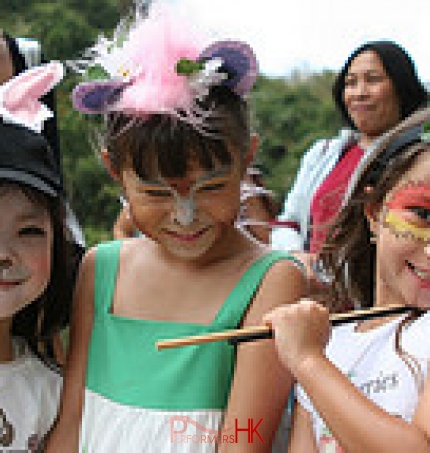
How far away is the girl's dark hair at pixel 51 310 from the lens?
1678 mm

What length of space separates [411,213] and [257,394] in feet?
1.43

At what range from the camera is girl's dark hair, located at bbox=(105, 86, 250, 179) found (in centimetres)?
158

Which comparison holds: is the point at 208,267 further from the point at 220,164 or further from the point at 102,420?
the point at 102,420

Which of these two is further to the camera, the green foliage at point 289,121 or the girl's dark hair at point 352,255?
the green foliage at point 289,121

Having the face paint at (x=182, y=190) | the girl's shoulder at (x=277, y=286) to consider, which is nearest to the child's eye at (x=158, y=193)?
the face paint at (x=182, y=190)

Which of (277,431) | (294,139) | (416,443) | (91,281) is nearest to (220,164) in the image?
(91,281)

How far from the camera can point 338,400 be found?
119 centimetres

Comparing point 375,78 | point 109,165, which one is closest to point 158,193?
point 109,165

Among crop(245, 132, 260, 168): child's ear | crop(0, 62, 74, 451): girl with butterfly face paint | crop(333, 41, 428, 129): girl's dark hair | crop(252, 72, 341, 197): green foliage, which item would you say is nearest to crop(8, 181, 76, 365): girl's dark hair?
crop(0, 62, 74, 451): girl with butterfly face paint

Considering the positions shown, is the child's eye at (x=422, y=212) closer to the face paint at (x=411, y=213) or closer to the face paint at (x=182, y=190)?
the face paint at (x=411, y=213)

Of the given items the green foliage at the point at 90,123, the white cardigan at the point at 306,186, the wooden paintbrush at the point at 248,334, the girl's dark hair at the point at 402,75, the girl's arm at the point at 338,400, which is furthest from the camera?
the green foliage at the point at 90,123

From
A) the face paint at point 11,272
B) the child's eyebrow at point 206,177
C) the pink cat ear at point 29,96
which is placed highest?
the pink cat ear at point 29,96

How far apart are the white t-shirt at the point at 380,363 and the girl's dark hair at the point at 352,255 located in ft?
0.67

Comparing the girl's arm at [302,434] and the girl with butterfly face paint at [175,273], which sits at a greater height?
the girl with butterfly face paint at [175,273]
